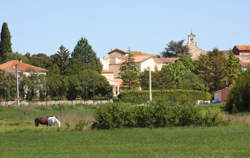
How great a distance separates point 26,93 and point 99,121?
2230 inches

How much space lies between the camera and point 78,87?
273ft

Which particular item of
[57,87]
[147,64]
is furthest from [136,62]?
[57,87]

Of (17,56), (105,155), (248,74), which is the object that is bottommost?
(105,155)

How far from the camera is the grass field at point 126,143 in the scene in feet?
52.0

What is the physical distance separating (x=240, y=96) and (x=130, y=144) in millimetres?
18358

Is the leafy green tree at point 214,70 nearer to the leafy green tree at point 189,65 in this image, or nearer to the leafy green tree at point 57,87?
the leafy green tree at point 189,65

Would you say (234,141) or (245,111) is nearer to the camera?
(234,141)

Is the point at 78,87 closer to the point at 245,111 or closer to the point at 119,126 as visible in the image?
the point at 245,111

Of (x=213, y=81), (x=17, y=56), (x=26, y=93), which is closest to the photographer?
(x=26, y=93)

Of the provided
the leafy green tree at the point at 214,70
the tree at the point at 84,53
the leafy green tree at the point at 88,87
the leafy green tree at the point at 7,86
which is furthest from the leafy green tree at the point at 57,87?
the tree at the point at 84,53

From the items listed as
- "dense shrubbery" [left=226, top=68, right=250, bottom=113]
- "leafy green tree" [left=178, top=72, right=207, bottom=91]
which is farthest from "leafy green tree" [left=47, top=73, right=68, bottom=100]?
"dense shrubbery" [left=226, top=68, right=250, bottom=113]

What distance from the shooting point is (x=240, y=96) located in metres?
34.8

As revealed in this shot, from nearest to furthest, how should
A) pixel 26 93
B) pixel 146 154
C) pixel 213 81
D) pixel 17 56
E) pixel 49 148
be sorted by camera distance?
pixel 146 154 < pixel 49 148 < pixel 26 93 < pixel 213 81 < pixel 17 56

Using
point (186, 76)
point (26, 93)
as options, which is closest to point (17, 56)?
point (26, 93)
